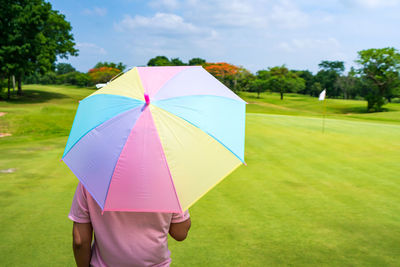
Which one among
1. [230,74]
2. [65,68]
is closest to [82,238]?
[230,74]

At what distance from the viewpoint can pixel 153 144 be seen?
1677 mm

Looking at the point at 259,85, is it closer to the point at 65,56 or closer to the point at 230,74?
the point at 230,74

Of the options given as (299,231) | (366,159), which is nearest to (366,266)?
(299,231)

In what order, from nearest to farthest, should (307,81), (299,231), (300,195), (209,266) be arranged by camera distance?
1. (209,266)
2. (299,231)
3. (300,195)
4. (307,81)

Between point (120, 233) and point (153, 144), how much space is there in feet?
1.60

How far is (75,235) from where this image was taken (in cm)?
181

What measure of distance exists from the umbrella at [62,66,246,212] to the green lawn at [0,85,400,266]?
2.17 metres

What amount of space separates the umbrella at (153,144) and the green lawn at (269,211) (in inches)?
85.6

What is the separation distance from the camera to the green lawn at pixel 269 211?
3.80 meters

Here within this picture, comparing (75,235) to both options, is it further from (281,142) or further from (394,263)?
(281,142)

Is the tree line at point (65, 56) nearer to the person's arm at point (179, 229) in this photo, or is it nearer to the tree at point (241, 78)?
the tree at point (241, 78)

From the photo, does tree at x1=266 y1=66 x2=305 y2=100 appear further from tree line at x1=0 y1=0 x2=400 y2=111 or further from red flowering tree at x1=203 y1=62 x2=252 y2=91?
red flowering tree at x1=203 y1=62 x2=252 y2=91

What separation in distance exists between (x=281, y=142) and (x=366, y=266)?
25.0ft

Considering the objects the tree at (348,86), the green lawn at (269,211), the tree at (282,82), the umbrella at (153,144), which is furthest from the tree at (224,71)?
the umbrella at (153,144)
